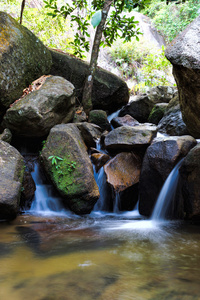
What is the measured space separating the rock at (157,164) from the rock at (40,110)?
2372 mm

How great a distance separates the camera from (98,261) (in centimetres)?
238

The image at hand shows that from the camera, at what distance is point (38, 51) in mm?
6730

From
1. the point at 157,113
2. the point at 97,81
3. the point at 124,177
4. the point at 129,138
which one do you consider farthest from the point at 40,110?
the point at 157,113

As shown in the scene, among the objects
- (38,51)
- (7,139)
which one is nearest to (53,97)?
(7,139)

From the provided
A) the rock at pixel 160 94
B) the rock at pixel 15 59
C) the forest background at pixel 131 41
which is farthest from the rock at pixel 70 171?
the forest background at pixel 131 41

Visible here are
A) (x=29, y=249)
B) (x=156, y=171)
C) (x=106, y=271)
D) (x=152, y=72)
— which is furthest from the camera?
(x=152, y=72)

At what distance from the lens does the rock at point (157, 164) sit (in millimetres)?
4445

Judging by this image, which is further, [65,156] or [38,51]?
[38,51]

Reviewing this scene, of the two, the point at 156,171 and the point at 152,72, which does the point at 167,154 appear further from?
the point at 152,72

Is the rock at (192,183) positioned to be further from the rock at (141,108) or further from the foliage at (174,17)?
the foliage at (174,17)

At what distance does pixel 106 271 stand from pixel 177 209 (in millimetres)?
2624

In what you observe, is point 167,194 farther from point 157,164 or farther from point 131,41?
point 131,41

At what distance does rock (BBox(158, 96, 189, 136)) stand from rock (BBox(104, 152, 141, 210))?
1.52 metres

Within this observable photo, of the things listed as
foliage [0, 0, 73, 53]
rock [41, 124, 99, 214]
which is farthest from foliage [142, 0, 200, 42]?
rock [41, 124, 99, 214]
